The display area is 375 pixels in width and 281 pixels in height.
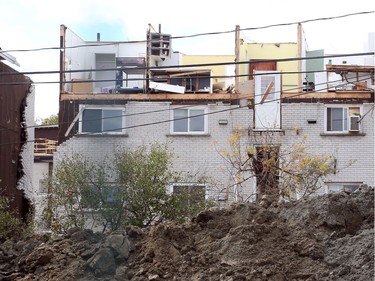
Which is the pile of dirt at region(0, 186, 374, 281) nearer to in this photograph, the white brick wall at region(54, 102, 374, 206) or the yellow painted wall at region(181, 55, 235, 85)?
the white brick wall at region(54, 102, 374, 206)

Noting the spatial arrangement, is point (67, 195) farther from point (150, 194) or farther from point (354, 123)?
point (354, 123)

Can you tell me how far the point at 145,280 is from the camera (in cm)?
1060

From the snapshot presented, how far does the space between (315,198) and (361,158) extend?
17013 millimetres

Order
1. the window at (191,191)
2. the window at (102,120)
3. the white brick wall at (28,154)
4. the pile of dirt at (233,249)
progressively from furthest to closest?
the window at (102,120) < the white brick wall at (28,154) < the window at (191,191) < the pile of dirt at (233,249)

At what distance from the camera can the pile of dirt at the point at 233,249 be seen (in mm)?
9969

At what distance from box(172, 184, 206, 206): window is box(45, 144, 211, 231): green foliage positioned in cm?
5

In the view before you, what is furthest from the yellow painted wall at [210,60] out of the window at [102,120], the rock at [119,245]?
the rock at [119,245]

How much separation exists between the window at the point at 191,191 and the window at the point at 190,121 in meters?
7.13

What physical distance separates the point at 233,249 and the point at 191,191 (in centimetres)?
980

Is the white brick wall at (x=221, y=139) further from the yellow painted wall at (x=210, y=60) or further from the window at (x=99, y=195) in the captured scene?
the window at (x=99, y=195)

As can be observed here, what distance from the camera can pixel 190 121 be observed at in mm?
28641

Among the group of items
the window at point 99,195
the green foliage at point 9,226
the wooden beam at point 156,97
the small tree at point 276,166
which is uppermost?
the wooden beam at point 156,97

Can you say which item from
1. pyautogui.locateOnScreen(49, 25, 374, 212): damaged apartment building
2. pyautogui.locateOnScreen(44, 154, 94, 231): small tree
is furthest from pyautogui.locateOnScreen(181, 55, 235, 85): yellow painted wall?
pyautogui.locateOnScreen(44, 154, 94, 231): small tree

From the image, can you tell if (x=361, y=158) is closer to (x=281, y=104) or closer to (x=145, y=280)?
(x=281, y=104)
